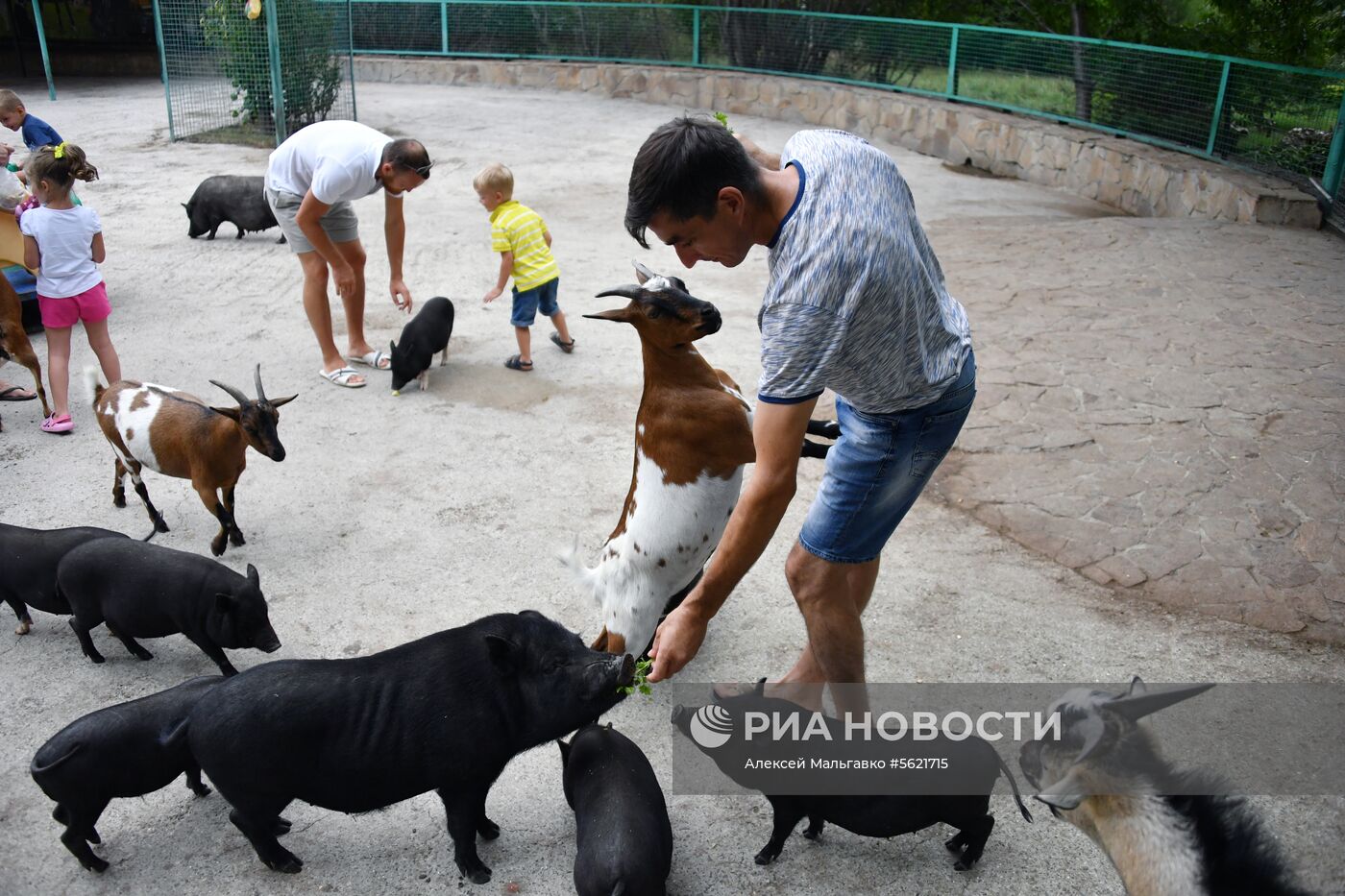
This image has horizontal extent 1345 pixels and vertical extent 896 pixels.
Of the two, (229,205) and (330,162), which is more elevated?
(330,162)

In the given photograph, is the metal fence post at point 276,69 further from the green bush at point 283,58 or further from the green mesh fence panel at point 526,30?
A: the green mesh fence panel at point 526,30

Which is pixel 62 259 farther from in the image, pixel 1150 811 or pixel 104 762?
pixel 1150 811

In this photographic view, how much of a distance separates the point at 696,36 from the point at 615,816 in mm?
17003

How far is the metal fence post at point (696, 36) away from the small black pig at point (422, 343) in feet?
42.6

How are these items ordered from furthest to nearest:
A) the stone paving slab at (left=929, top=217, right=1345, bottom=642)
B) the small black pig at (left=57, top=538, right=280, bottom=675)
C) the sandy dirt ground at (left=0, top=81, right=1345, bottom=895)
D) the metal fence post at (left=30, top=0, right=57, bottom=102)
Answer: the metal fence post at (left=30, top=0, right=57, bottom=102), the stone paving slab at (left=929, top=217, right=1345, bottom=642), the small black pig at (left=57, top=538, right=280, bottom=675), the sandy dirt ground at (left=0, top=81, right=1345, bottom=895)

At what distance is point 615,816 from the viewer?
2826 mm

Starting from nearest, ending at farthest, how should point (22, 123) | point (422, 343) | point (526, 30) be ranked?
point (422, 343) < point (22, 123) < point (526, 30)

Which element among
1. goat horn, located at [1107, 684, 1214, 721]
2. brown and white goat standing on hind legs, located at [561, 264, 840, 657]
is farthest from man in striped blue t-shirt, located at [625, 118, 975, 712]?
goat horn, located at [1107, 684, 1214, 721]

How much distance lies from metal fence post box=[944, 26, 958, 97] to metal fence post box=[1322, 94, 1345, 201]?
18.3 ft

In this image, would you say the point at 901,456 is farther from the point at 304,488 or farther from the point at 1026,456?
the point at 304,488

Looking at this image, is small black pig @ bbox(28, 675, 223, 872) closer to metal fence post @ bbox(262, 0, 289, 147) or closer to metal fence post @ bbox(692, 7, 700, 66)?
metal fence post @ bbox(262, 0, 289, 147)

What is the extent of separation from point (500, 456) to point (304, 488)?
1.01 m

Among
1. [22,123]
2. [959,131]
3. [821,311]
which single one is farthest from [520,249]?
[959,131]

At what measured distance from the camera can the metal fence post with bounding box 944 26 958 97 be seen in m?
14.1
